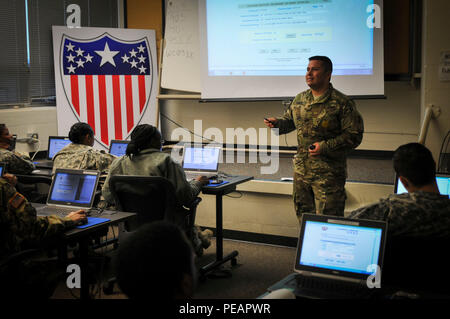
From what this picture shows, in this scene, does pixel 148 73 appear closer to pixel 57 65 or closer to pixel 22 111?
pixel 57 65

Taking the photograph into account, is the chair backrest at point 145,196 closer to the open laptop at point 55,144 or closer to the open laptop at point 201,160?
the open laptop at point 201,160

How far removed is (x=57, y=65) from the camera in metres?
5.93

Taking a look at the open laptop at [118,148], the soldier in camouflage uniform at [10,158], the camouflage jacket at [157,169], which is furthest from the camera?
the open laptop at [118,148]

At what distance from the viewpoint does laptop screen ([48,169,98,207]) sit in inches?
130

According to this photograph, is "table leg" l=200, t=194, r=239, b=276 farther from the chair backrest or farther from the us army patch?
the us army patch

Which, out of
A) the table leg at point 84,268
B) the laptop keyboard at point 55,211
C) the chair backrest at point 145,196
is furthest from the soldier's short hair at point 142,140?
the table leg at point 84,268

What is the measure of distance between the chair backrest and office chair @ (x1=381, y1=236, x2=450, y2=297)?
5.57 ft

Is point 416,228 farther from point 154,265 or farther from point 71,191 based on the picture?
point 71,191

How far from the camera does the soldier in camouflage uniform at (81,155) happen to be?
4270mm

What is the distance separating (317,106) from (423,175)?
1.86m

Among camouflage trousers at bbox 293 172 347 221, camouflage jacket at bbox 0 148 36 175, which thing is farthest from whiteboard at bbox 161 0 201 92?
camouflage trousers at bbox 293 172 347 221

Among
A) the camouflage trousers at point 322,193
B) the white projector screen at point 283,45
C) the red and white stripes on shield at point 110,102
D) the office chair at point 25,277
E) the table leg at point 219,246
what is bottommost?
the table leg at point 219,246

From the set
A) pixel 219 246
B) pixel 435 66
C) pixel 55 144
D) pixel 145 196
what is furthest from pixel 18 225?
pixel 435 66
